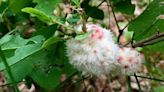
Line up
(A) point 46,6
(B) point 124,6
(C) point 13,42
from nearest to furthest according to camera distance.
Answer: (A) point 46,6
(C) point 13,42
(B) point 124,6

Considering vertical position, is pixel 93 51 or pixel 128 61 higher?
pixel 93 51

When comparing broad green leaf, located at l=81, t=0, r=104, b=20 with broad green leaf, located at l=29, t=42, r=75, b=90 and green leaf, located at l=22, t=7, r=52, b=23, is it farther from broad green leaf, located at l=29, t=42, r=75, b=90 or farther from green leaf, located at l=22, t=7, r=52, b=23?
green leaf, located at l=22, t=7, r=52, b=23

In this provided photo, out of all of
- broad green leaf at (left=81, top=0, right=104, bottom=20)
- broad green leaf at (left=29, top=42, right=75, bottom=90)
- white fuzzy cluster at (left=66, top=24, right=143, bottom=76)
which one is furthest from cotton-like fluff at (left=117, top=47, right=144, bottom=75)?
broad green leaf at (left=81, top=0, right=104, bottom=20)

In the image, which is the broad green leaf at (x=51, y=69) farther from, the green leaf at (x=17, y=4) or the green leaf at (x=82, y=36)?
the green leaf at (x=82, y=36)

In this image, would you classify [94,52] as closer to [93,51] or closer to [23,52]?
[93,51]

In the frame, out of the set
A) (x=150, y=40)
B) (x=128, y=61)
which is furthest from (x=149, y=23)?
(x=128, y=61)

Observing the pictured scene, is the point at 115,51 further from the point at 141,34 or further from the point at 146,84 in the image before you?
the point at 146,84
